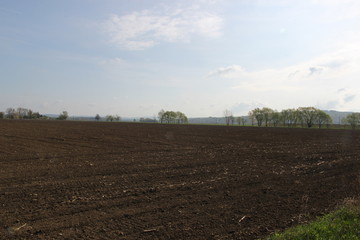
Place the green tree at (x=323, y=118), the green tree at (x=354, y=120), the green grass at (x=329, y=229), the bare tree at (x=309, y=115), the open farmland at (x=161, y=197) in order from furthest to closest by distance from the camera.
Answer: the bare tree at (x=309, y=115) < the green tree at (x=323, y=118) < the green tree at (x=354, y=120) < the open farmland at (x=161, y=197) < the green grass at (x=329, y=229)

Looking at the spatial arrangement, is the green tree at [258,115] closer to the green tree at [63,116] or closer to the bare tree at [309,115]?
the bare tree at [309,115]

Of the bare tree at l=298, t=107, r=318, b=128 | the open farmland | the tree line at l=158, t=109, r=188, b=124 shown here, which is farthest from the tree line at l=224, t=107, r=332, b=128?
the open farmland

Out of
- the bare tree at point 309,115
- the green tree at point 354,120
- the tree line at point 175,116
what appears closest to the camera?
the green tree at point 354,120

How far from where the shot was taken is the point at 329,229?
5.67 m

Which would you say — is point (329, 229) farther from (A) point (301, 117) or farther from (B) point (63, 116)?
(B) point (63, 116)

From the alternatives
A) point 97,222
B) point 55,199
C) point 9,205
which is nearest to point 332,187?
point 97,222

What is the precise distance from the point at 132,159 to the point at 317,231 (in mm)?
10976

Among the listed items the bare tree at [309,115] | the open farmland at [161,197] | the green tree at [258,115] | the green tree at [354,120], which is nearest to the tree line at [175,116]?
the green tree at [258,115]

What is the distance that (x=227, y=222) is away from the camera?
6.53 metres

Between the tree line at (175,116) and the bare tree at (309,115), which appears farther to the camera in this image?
the tree line at (175,116)

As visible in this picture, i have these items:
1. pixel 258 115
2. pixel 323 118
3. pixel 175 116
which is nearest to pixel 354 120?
pixel 323 118

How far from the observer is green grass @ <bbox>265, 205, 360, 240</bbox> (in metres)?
5.31

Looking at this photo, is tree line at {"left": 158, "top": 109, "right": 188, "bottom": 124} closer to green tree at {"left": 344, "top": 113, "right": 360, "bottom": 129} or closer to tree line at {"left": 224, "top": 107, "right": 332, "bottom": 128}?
tree line at {"left": 224, "top": 107, "right": 332, "bottom": 128}

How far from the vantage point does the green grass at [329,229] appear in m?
5.31
